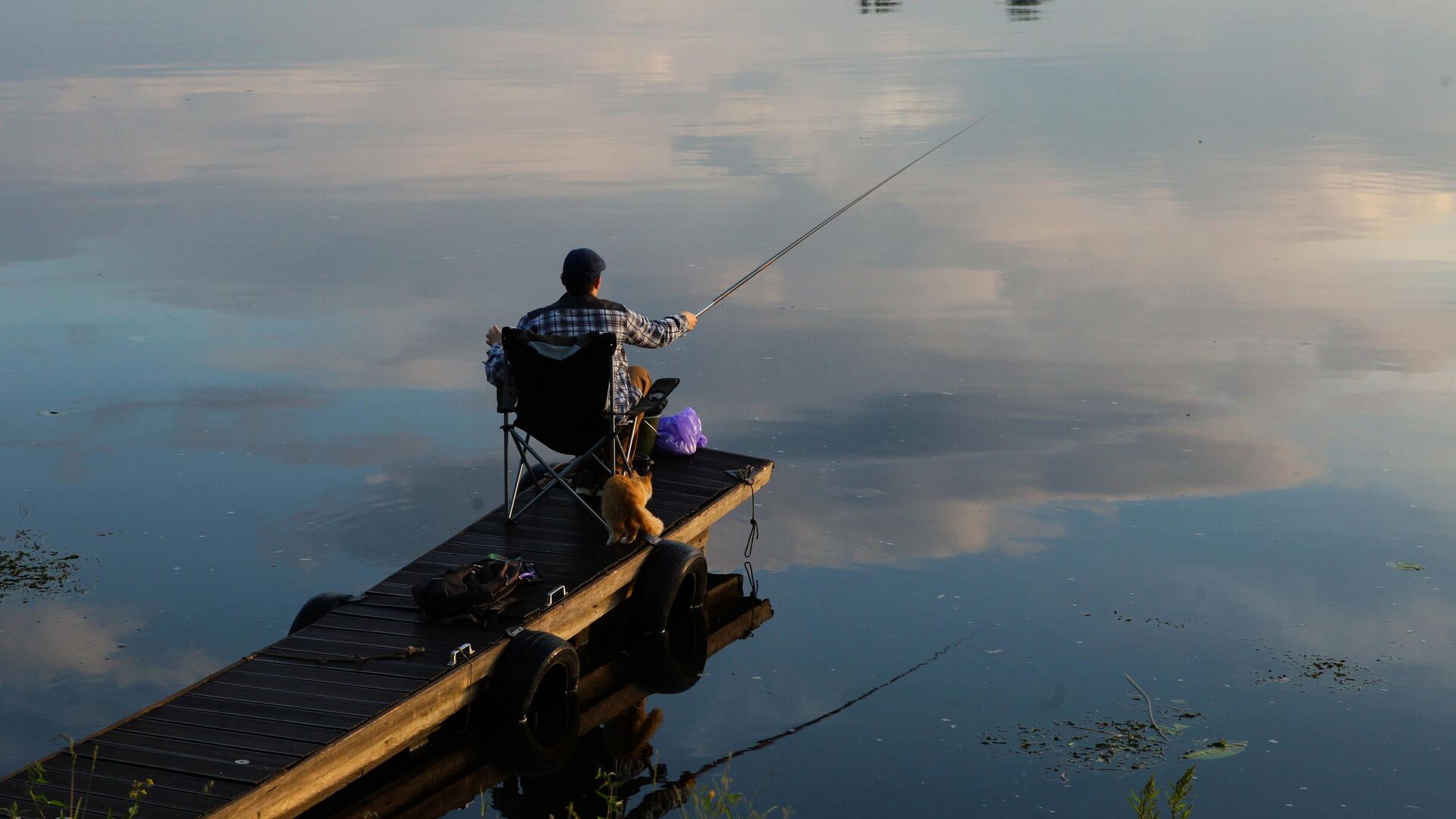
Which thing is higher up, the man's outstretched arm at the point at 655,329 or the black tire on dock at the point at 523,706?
the man's outstretched arm at the point at 655,329

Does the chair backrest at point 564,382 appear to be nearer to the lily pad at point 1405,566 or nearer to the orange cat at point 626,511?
the orange cat at point 626,511

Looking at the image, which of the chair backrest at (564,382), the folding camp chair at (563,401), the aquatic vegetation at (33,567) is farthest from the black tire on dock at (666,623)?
the aquatic vegetation at (33,567)

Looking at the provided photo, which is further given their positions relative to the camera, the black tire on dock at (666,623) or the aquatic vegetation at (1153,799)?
the black tire on dock at (666,623)

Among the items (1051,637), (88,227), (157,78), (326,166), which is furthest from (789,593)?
(157,78)

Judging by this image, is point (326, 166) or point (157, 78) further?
point (157, 78)

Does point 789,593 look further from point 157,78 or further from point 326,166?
point 157,78

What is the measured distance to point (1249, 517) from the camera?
8.11 meters

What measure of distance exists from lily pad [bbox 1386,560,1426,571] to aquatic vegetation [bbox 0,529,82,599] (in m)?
5.98

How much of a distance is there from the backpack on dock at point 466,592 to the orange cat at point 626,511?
733 mm

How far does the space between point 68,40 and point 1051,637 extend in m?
29.7

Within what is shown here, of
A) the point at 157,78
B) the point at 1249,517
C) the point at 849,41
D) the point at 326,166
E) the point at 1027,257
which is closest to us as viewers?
the point at 1249,517

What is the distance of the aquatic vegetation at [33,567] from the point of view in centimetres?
736

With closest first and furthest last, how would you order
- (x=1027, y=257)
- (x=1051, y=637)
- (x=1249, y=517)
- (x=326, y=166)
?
(x=1051, y=637) → (x=1249, y=517) → (x=1027, y=257) → (x=326, y=166)

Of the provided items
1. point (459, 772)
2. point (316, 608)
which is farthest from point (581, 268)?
point (459, 772)
